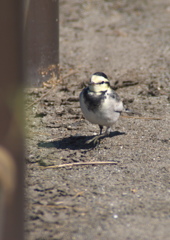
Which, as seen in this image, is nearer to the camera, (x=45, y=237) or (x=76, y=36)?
(x=45, y=237)

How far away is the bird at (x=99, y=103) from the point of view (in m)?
4.06

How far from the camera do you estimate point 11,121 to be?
1802 mm

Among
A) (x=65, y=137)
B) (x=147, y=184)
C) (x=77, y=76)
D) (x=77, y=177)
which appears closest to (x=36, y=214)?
(x=77, y=177)

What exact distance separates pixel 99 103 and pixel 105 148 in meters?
0.46

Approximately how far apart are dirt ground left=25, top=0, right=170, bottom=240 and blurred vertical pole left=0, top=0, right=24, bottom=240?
0.84 meters

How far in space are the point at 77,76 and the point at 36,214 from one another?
3.41m

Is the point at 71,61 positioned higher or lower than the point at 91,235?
higher

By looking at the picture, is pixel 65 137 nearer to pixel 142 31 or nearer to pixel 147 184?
pixel 147 184

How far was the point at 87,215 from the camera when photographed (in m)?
2.94

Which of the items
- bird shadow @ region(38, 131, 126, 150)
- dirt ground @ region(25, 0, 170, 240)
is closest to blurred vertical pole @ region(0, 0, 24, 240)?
dirt ground @ region(25, 0, 170, 240)

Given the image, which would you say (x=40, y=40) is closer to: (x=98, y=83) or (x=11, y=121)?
(x=98, y=83)

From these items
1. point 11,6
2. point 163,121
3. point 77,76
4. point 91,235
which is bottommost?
point 91,235

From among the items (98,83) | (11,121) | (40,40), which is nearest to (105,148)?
(98,83)

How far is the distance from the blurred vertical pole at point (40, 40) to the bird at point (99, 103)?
149cm
